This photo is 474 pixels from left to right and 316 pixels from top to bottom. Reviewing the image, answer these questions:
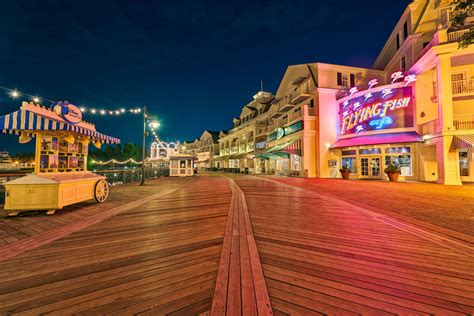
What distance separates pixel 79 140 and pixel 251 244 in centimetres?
817

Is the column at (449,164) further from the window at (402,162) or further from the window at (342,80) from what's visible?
the window at (342,80)

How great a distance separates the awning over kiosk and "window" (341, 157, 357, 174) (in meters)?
1.97

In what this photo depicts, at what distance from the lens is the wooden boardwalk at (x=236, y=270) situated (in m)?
1.95

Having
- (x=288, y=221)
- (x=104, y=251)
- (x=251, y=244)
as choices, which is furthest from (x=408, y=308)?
(x=104, y=251)

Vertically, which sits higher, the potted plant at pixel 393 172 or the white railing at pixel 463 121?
the white railing at pixel 463 121

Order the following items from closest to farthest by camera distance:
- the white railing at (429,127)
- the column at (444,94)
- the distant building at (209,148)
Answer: the column at (444,94) < the white railing at (429,127) < the distant building at (209,148)

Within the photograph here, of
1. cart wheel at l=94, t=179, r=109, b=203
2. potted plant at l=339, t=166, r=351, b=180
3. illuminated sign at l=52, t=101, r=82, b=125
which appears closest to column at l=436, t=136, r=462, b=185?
potted plant at l=339, t=166, r=351, b=180

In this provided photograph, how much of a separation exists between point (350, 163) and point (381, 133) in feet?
12.4

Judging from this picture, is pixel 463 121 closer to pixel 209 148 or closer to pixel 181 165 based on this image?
pixel 181 165

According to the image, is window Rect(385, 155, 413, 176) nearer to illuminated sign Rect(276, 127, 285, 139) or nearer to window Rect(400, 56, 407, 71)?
window Rect(400, 56, 407, 71)

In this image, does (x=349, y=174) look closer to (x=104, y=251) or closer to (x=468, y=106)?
(x=468, y=106)

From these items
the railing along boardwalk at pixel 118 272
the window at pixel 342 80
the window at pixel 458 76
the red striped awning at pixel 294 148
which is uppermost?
the window at pixel 342 80

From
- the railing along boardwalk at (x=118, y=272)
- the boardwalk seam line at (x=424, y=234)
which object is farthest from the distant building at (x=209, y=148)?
the railing along boardwalk at (x=118, y=272)

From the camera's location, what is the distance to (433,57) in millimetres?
13625
